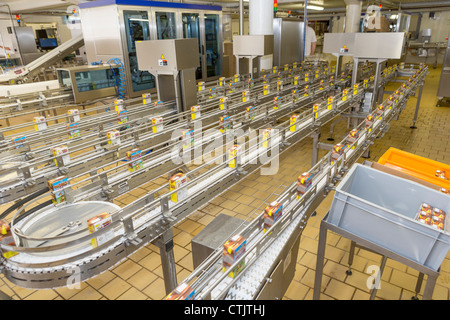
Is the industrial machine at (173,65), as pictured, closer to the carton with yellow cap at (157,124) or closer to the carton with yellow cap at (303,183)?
the carton with yellow cap at (157,124)

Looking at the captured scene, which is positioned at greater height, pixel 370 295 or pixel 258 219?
pixel 258 219

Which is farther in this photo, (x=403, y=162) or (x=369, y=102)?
(x=369, y=102)

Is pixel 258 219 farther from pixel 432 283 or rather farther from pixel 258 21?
pixel 258 21

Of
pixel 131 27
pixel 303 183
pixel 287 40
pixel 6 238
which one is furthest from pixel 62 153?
pixel 287 40

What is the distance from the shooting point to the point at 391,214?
1973 mm

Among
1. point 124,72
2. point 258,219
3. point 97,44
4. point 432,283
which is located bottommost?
point 432,283

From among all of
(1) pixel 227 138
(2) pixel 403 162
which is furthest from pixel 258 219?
(2) pixel 403 162

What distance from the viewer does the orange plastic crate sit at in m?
3.31

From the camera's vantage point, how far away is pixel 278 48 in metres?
8.80

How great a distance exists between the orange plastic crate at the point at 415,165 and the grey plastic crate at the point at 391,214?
0.89 m

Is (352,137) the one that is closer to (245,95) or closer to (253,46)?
(245,95)

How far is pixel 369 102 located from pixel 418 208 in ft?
14.0

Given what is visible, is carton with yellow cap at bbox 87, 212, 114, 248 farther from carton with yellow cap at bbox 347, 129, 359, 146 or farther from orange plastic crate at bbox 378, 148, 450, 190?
orange plastic crate at bbox 378, 148, 450, 190

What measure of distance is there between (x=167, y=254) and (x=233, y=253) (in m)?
0.83
